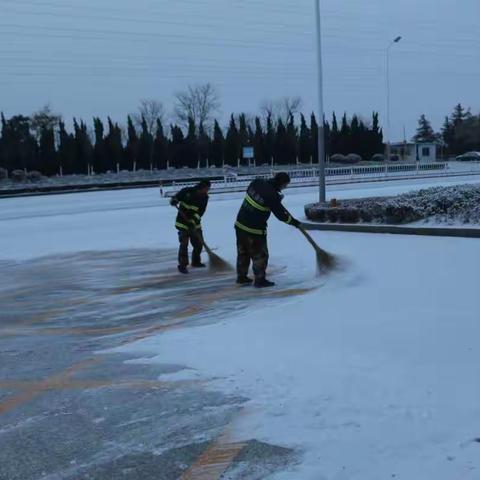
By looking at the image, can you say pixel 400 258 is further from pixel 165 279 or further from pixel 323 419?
pixel 323 419

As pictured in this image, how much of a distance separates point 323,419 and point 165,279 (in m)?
6.19

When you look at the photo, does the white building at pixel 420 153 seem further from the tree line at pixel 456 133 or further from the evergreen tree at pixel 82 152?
the evergreen tree at pixel 82 152

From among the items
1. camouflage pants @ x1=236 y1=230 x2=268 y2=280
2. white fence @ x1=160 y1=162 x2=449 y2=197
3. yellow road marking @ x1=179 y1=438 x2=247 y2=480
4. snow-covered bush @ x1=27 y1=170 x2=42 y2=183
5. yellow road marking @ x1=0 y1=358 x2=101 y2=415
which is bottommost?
yellow road marking @ x1=179 y1=438 x2=247 y2=480

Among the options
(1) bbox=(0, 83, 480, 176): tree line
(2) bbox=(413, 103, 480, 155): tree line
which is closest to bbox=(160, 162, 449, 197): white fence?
(1) bbox=(0, 83, 480, 176): tree line

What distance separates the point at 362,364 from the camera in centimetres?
540

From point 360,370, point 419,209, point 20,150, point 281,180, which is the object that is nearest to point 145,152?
point 20,150

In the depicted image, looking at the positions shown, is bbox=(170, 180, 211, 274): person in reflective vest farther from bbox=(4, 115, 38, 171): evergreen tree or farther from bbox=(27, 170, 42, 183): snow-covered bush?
bbox=(4, 115, 38, 171): evergreen tree

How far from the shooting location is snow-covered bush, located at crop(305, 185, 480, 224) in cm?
1344

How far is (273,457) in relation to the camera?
3879 mm

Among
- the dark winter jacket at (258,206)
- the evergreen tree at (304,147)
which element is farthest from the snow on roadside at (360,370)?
the evergreen tree at (304,147)

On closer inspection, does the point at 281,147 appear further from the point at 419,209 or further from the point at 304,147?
the point at 419,209

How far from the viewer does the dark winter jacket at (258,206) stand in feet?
28.7

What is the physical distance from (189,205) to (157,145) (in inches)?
2080

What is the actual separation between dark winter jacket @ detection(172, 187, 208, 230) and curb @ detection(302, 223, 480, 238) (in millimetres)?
4596
